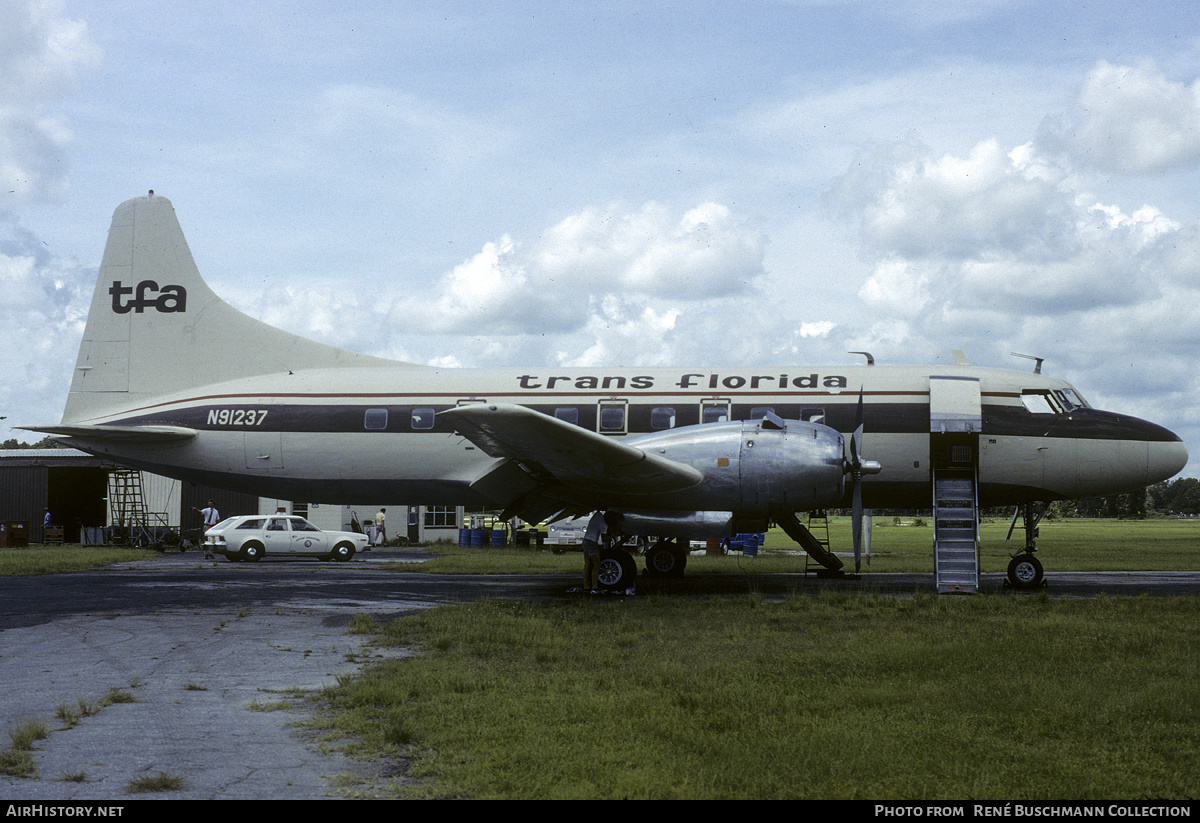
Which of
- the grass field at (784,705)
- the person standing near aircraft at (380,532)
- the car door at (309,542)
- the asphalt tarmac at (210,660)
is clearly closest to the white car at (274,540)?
the car door at (309,542)

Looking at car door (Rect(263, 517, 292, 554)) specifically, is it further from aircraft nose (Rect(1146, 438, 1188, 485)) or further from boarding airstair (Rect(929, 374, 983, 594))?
aircraft nose (Rect(1146, 438, 1188, 485))

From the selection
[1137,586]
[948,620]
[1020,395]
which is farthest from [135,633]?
[1137,586]

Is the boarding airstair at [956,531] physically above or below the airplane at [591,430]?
below

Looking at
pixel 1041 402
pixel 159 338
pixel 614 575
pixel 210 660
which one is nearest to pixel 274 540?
pixel 159 338

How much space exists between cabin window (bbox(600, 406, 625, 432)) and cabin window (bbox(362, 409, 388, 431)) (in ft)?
15.3

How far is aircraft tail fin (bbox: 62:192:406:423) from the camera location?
849 inches

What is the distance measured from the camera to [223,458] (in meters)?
20.2

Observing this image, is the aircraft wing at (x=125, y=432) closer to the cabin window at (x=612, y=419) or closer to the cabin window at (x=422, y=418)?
the cabin window at (x=422, y=418)

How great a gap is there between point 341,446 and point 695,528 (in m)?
8.08

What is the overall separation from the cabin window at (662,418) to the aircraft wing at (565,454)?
304cm

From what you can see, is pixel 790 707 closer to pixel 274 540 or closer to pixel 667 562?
pixel 667 562

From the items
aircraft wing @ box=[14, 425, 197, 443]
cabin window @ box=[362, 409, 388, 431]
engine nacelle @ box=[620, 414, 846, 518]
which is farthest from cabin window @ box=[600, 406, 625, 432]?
aircraft wing @ box=[14, 425, 197, 443]

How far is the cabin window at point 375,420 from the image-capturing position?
19.7 m

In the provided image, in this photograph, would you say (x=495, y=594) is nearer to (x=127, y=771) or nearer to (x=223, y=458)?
(x=223, y=458)
